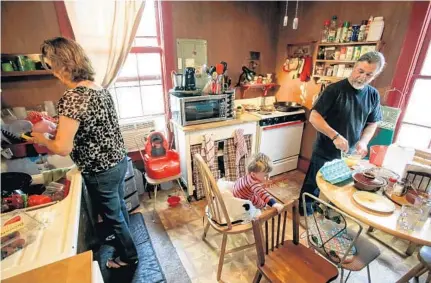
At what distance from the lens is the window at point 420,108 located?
194 cm

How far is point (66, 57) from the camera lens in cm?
108

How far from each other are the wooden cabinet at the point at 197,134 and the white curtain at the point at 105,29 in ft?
2.80

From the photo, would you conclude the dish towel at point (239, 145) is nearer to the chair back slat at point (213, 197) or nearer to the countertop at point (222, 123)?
the countertop at point (222, 123)

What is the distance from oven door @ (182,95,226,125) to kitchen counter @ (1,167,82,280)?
50.4 inches

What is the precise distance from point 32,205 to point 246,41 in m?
2.77

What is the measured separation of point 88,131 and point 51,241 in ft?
1.84

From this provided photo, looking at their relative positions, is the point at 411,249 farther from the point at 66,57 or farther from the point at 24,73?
the point at 24,73

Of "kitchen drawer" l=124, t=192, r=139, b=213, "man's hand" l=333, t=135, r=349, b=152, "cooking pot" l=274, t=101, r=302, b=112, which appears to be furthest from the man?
"kitchen drawer" l=124, t=192, r=139, b=213

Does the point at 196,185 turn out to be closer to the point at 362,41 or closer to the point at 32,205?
the point at 32,205

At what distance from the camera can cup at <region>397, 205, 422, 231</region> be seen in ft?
3.50

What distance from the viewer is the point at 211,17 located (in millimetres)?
2564

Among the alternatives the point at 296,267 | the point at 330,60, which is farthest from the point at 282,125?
the point at 296,267

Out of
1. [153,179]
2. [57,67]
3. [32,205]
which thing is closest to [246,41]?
[153,179]

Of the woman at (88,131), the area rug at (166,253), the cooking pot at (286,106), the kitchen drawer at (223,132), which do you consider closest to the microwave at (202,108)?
the kitchen drawer at (223,132)
